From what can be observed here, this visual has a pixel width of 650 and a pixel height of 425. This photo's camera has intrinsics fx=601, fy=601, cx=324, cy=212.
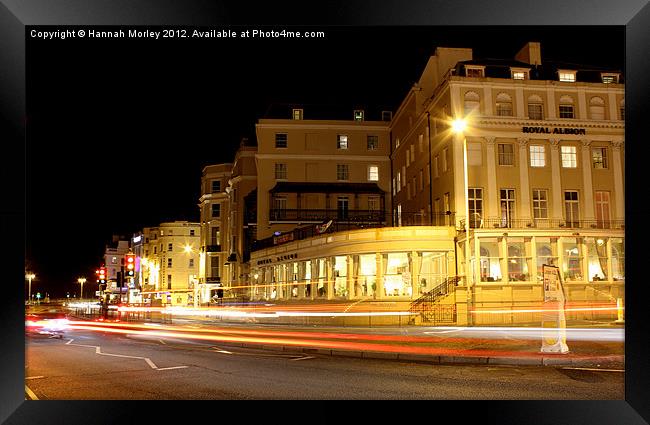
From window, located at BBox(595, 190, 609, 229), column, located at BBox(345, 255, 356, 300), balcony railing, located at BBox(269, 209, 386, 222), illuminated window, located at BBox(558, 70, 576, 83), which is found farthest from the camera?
balcony railing, located at BBox(269, 209, 386, 222)

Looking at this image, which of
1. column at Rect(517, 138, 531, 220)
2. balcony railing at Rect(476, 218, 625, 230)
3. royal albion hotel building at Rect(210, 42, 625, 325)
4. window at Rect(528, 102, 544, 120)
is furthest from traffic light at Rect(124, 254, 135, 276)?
window at Rect(528, 102, 544, 120)

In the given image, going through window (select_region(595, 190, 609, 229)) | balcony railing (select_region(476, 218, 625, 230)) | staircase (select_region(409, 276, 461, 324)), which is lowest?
staircase (select_region(409, 276, 461, 324))

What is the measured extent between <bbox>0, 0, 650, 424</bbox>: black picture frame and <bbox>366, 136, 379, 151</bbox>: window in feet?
163

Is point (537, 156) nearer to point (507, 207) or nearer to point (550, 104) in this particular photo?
point (550, 104)

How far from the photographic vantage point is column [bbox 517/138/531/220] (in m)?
36.2

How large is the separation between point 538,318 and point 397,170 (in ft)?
71.0

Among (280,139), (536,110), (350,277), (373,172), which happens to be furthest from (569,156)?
(280,139)

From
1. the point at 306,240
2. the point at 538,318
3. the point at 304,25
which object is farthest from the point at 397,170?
the point at 304,25

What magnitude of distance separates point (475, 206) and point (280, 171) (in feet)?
75.1

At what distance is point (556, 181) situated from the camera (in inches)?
1449

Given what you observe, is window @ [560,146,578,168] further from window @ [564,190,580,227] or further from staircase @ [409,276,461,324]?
staircase @ [409,276,461,324]

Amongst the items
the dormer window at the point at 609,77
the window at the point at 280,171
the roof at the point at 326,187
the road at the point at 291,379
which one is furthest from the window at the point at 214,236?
the road at the point at 291,379

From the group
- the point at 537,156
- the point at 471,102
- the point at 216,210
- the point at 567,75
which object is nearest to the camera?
the point at 471,102

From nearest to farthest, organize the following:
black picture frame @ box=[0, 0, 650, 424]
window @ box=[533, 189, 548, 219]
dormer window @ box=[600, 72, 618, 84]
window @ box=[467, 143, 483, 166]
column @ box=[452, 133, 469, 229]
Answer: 1. black picture frame @ box=[0, 0, 650, 424]
2. column @ box=[452, 133, 469, 229]
3. window @ box=[467, 143, 483, 166]
4. window @ box=[533, 189, 548, 219]
5. dormer window @ box=[600, 72, 618, 84]
